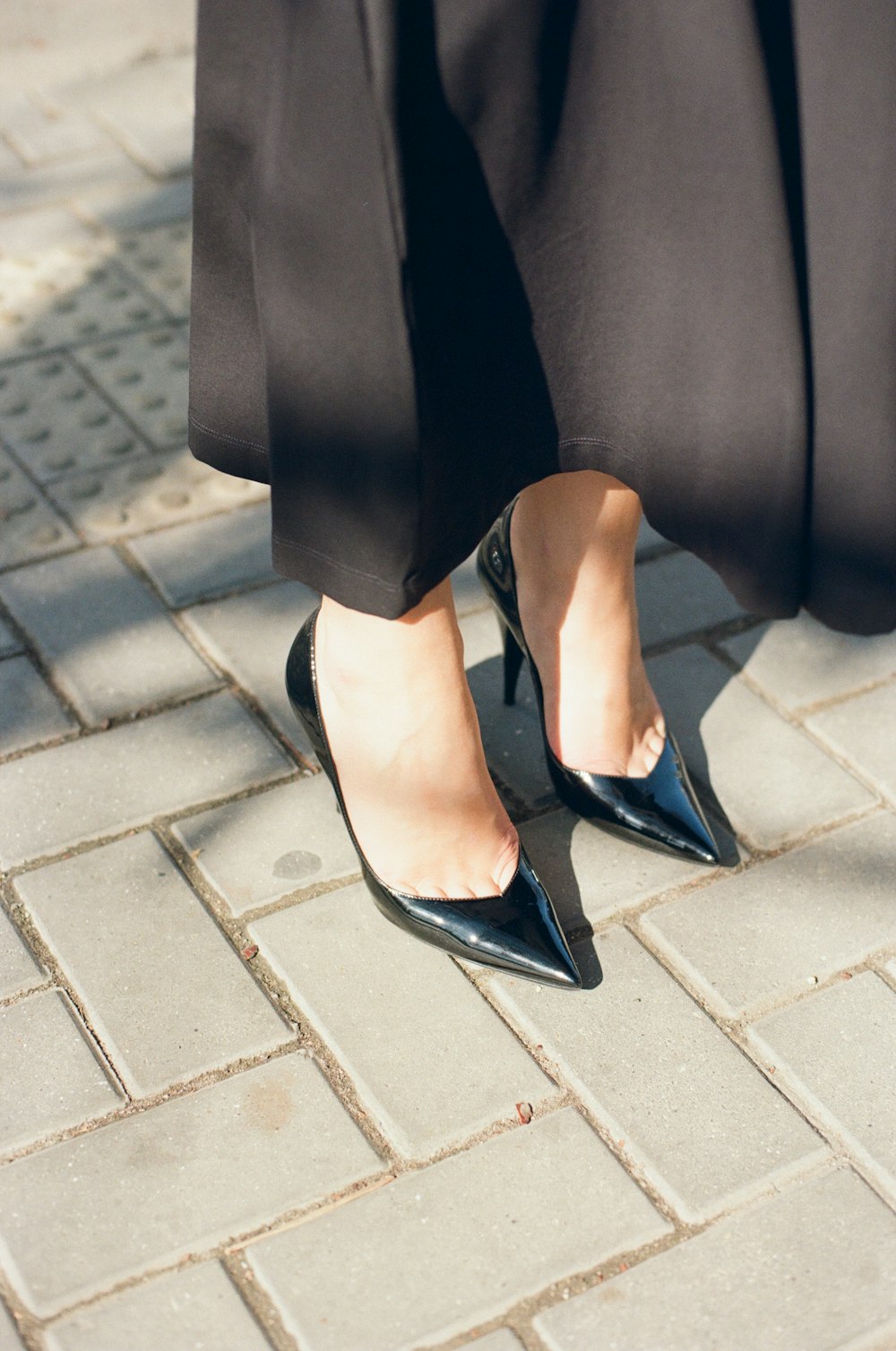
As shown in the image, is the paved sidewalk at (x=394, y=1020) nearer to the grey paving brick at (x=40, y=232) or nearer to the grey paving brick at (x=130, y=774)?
the grey paving brick at (x=130, y=774)

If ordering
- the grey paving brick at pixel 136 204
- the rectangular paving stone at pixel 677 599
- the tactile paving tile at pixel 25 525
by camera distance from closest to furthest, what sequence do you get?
1. the rectangular paving stone at pixel 677 599
2. the tactile paving tile at pixel 25 525
3. the grey paving brick at pixel 136 204

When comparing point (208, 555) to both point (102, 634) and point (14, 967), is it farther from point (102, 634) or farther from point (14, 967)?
point (14, 967)

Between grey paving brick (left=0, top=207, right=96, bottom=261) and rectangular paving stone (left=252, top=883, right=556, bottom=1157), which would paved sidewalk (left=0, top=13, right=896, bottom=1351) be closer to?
rectangular paving stone (left=252, top=883, right=556, bottom=1157)

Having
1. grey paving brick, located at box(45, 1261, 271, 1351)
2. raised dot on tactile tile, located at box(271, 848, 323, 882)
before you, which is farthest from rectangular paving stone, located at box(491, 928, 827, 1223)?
grey paving brick, located at box(45, 1261, 271, 1351)

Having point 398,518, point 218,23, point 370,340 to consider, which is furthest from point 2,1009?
point 218,23

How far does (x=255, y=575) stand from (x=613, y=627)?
733 mm

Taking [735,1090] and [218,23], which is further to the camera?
[735,1090]

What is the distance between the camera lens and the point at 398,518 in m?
1.20

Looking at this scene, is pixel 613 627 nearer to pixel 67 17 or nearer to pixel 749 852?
pixel 749 852

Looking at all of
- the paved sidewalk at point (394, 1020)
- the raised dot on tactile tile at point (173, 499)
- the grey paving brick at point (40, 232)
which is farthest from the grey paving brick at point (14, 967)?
the grey paving brick at point (40, 232)

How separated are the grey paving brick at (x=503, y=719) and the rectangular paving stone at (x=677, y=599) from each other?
0.22 meters

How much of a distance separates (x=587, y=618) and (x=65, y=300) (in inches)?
67.7

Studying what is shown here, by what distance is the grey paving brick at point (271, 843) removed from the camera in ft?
5.34

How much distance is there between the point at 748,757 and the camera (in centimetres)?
183
